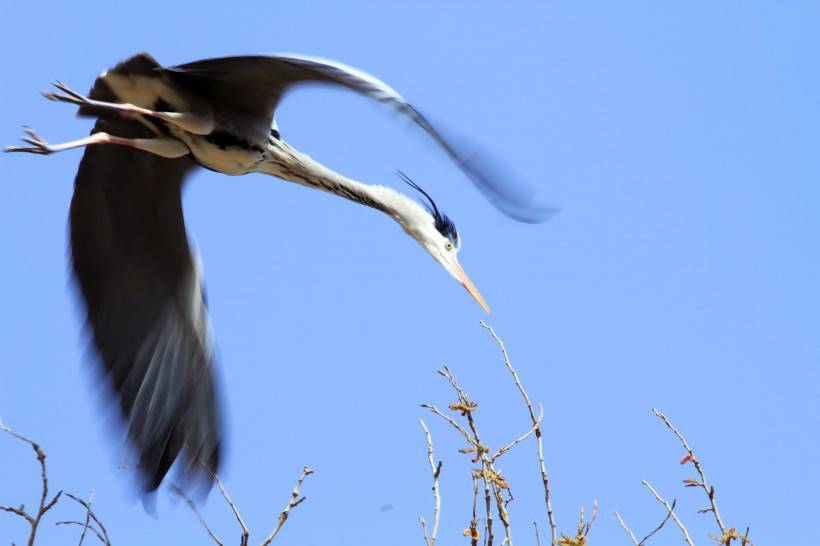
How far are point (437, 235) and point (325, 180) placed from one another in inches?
28.6

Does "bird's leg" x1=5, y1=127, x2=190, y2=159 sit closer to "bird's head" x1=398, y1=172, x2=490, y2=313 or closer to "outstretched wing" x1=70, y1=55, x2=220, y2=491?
"outstretched wing" x1=70, y1=55, x2=220, y2=491

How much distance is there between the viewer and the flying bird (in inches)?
155

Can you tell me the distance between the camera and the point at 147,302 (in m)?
4.76

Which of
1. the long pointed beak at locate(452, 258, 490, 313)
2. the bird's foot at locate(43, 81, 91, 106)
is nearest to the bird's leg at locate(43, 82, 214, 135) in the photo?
the bird's foot at locate(43, 81, 91, 106)

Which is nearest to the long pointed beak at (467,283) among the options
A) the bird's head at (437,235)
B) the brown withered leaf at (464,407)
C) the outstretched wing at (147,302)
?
the bird's head at (437,235)

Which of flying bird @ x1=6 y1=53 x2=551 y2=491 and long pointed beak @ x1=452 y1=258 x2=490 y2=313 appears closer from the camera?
flying bird @ x1=6 y1=53 x2=551 y2=491

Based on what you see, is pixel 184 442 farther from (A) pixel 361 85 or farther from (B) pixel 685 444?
(B) pixel 685 444

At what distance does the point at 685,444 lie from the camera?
290 cm

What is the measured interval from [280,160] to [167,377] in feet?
3.54

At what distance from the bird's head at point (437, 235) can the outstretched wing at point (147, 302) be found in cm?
94

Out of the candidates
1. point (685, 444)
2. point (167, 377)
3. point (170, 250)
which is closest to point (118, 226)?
point (170, 250)

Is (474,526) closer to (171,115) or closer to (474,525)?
(474,525)

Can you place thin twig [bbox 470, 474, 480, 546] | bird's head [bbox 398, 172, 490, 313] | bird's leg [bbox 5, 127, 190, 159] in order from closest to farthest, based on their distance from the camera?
thin twig [bbox 470, 474, 480, 546] → bird's leg [bbox 5, 127, 190, 159] → bird's head [bbox 398, 172, 490, 313]

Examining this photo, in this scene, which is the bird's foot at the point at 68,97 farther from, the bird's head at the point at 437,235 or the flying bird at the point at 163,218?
the bird's head at the point at 437,235
